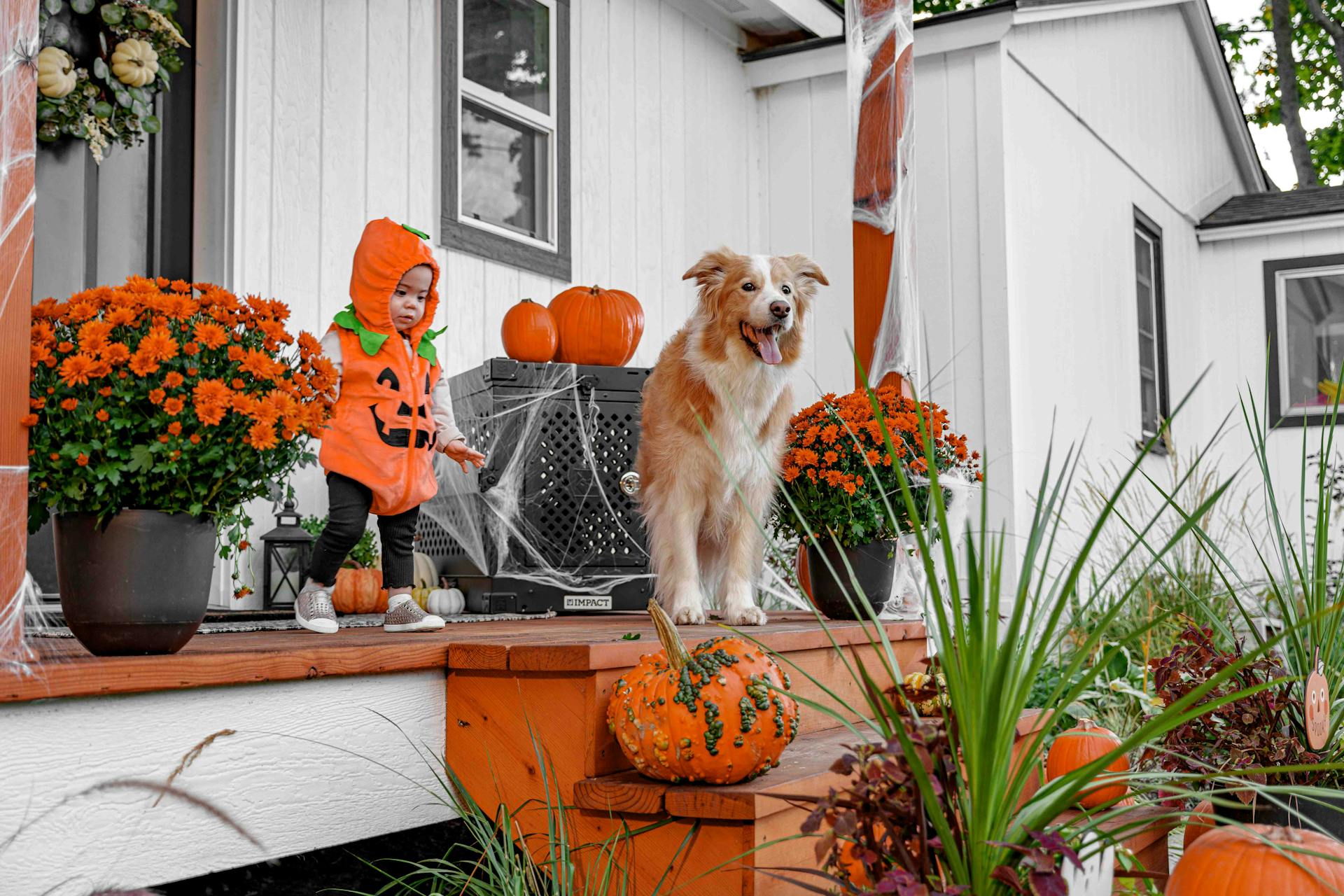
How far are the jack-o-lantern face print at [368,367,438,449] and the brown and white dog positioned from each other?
0.71 metres

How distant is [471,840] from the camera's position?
2.39m

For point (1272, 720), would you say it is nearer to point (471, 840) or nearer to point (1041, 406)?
point (471, 840)

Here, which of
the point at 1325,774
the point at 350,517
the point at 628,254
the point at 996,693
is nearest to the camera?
the point at 996,693

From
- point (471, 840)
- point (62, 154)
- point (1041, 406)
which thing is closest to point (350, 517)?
point (471, 840)

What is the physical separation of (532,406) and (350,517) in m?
1.12

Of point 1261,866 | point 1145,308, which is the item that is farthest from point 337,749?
point 1145,308

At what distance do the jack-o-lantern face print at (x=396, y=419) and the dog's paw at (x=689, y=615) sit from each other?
0.83m

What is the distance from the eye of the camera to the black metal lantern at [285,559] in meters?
3.72

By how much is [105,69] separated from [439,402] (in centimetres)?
142

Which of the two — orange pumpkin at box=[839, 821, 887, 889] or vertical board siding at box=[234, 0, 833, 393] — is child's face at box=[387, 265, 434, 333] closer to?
vertical board siding at box=[234, 0, 833, 393]

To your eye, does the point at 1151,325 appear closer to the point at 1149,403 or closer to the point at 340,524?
the point at 1149,403

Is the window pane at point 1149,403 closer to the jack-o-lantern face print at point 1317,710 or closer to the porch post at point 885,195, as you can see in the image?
the porch post at point 885,195

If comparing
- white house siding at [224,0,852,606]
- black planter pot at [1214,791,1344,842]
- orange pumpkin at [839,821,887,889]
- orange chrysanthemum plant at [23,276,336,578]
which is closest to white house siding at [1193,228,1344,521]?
white house siding at [224,0,852,606]

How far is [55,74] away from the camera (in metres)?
3.19
